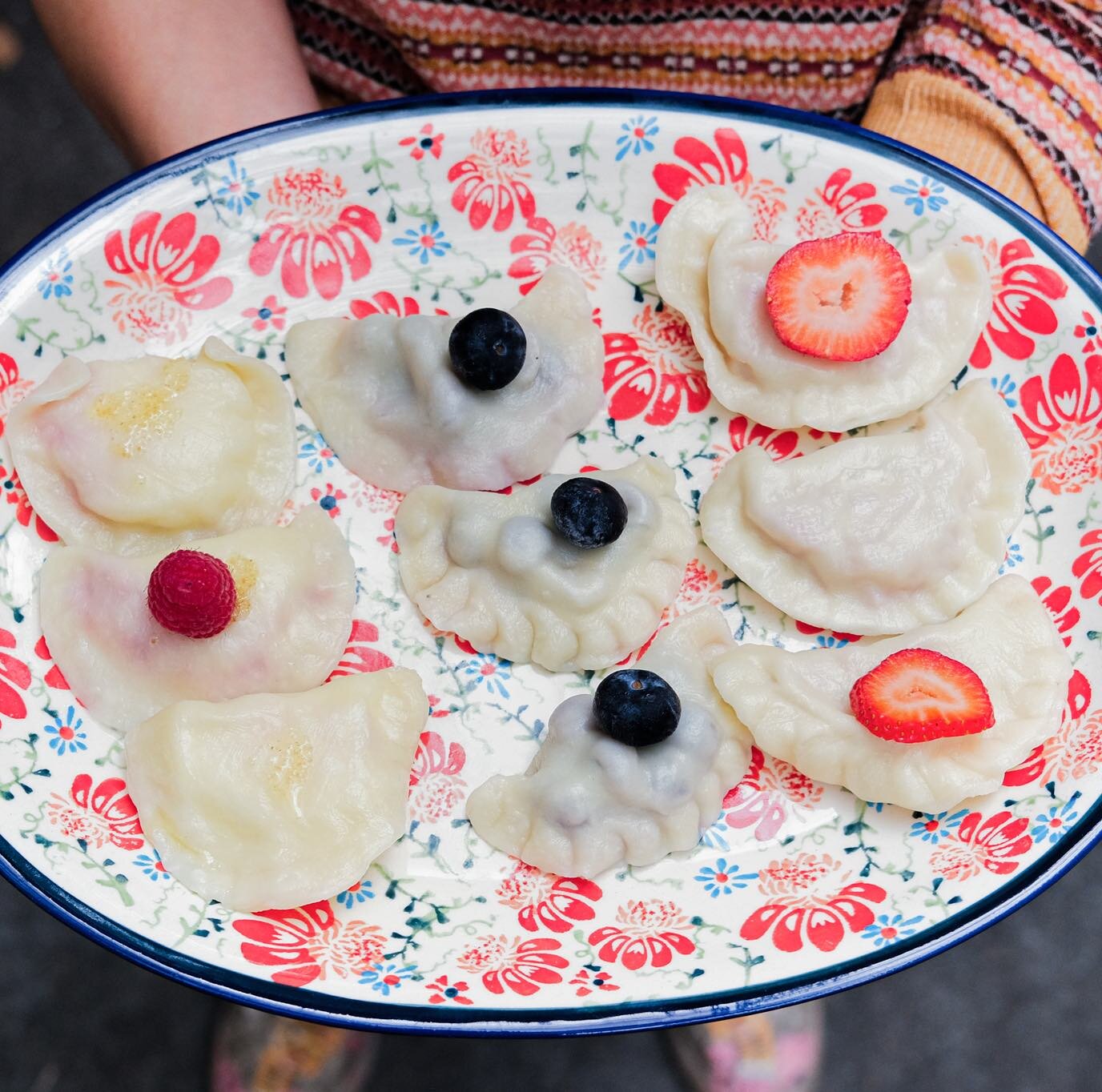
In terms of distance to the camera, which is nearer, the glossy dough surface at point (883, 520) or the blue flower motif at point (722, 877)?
the blue flower motif at point (722, 877)

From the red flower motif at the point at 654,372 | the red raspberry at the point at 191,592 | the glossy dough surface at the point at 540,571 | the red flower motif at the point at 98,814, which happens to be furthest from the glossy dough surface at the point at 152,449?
the red flower motif at the point at 654,372

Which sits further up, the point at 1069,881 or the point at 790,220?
the point at 790,220

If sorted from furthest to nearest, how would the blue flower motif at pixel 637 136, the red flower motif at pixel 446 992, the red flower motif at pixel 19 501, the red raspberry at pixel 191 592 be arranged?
the blue flower motif at pixel 637 136 → the red flower motif at pixel 19 501 → the red raspberry at pixel 191 592 → the red flower motif at pixel 446 992

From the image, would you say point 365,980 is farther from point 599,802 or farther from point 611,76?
point 611,76

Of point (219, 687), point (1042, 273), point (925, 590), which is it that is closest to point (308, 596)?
point (219, 687)

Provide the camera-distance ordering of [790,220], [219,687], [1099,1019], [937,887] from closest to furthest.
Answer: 1. [937,887]
2. [219,687]
3. [790,220]
4. [1099,1019]

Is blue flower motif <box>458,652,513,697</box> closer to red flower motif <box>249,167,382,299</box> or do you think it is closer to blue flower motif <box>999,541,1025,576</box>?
red flower motif <box>249,167,382,299</box>

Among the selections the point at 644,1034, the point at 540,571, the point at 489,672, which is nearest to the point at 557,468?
the point at 540,571

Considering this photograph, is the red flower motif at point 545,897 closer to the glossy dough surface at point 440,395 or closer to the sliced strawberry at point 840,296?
the glossy dough surface at point 440,395
